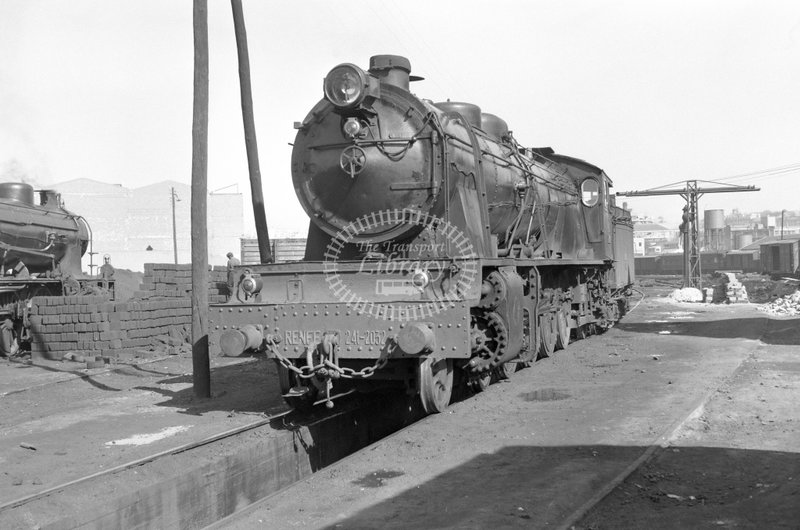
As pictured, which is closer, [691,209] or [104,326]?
[104,326]

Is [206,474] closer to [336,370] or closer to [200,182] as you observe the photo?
[336,370]

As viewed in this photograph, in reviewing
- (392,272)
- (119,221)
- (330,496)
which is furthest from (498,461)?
(119,221)

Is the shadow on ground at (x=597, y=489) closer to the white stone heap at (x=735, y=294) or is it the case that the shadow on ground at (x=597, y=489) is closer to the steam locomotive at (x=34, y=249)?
the steam locomotive at (x=34, y=249)

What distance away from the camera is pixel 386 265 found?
7.30 metres

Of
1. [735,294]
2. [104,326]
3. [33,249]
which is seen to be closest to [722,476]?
[104,326]

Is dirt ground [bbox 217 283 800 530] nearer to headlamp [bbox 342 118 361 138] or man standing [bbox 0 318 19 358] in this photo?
headlamp [bbox 342 118 361 138]

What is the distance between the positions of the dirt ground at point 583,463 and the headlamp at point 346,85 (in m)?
3.29

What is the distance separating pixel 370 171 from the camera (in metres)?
7.70

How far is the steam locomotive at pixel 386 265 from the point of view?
703cm

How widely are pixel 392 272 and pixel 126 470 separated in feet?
9.59

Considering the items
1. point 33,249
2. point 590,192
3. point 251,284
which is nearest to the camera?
point 251,284

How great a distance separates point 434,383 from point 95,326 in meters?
9.17

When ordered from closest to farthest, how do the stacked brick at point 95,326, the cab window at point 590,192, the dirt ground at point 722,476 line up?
the dirt ground at point 722,476, the stacked brick at point 95,326, the cab window at point 590,192

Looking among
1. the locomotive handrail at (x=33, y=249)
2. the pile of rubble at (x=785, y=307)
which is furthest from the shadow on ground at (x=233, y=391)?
the pile of rubble at (x=785, y=307)
